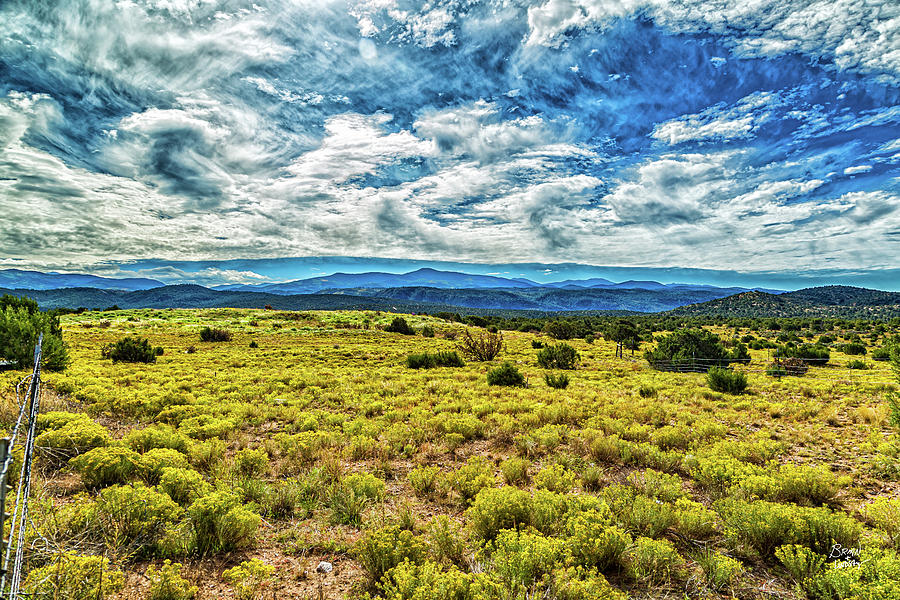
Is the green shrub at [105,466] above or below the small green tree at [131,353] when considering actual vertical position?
above

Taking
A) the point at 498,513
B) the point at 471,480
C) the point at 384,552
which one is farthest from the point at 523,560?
the point at 471,480

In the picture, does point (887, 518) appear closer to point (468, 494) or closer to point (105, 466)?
point (468, 494)

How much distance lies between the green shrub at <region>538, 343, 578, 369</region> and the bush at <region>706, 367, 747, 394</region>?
856cm

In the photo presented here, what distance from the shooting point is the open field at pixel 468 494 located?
436cm

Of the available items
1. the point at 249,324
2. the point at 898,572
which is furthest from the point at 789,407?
the point at 249,324

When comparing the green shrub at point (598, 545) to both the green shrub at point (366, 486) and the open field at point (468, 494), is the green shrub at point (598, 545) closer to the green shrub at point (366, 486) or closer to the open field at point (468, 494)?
the open field at point (468, 494)

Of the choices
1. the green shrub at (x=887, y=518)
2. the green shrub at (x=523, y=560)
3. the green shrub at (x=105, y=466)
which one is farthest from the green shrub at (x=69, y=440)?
the green shrub at (x=887, y=518)

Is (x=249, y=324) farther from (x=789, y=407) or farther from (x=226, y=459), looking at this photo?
(x=789, y=407)

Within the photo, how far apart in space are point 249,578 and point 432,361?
18804 millimetres

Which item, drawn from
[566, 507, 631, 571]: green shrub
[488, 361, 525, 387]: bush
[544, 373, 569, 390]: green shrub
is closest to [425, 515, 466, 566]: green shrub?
[566, 507, 631, 571]: green shrub

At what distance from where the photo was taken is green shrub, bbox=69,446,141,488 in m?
6.20

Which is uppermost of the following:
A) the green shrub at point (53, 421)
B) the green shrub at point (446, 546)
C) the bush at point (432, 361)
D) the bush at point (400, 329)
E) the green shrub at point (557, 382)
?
the green shrub at point (53, 421)

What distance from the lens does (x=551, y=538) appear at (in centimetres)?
483

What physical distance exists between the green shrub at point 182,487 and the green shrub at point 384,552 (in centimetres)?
283
